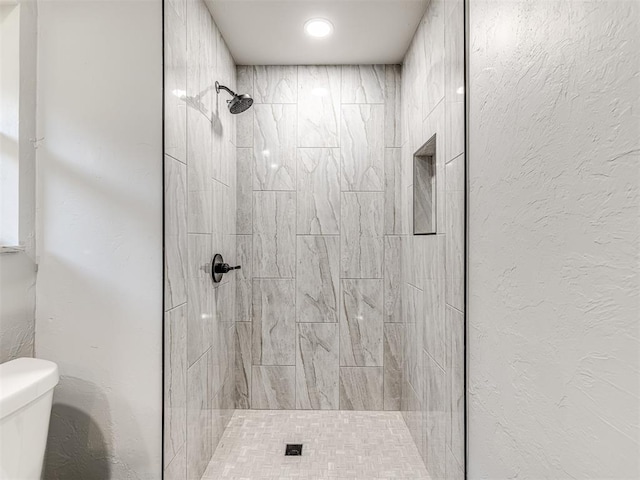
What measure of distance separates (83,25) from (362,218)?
1.55 m

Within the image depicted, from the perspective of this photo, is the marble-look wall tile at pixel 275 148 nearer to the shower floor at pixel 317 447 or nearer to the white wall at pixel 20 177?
the white wall at pixel 20 177

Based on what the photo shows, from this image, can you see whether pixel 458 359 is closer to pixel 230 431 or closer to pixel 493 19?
pixel 493 19

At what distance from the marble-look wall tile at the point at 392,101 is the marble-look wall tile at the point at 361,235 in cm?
33

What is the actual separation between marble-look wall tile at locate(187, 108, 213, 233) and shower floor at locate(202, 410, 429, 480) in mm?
1074

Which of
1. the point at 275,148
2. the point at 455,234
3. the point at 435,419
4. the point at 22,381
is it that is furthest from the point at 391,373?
the point at 22,381

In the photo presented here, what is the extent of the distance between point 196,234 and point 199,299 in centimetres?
28

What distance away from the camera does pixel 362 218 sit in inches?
89.4

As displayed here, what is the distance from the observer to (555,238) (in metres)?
0.79

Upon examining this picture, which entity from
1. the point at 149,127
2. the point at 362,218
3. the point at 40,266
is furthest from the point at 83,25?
the point at 362,218

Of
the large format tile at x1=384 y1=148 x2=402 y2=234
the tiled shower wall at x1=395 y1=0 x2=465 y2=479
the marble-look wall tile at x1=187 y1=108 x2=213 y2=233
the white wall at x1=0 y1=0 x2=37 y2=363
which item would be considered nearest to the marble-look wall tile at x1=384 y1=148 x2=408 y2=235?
the large format tile at x1=384 y1=148 x2=402 y2=234

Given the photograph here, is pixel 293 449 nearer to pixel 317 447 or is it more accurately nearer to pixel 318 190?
pixel 317 447

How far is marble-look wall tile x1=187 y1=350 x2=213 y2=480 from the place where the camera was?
1536 millimetres

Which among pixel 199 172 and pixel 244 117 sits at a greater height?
pixel 244 117

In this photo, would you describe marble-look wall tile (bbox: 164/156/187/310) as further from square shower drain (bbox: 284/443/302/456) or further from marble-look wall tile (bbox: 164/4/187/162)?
square shower drain (bbox: 284/443/302/456)
